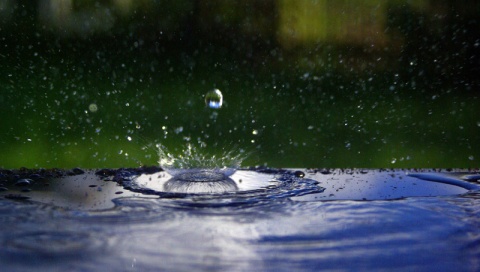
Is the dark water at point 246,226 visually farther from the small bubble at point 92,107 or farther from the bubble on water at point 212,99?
the small bubble at point 92,107

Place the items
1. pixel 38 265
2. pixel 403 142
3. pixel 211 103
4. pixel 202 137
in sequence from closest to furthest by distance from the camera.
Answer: pixel 38 265 → pixel 211 103 → pixel 403 142 → pixel 202 137

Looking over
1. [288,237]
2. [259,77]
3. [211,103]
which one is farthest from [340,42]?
[288,237]

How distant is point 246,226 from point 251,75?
483cm

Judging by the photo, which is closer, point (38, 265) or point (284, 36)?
point (38, 265)

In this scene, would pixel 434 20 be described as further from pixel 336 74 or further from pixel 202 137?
pixel 202 137

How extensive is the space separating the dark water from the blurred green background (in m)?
3.20

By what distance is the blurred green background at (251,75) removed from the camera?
21.2ft

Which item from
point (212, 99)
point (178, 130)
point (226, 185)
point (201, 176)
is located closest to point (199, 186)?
point (226, 185)

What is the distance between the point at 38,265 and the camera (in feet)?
5.82

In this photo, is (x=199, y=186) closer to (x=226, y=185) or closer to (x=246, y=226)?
(x=226, y=185)

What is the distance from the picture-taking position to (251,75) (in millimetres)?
6969

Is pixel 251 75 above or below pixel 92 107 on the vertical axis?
above

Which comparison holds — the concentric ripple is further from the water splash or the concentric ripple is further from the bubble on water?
the bubble on water

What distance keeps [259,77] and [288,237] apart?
16.4 feet
